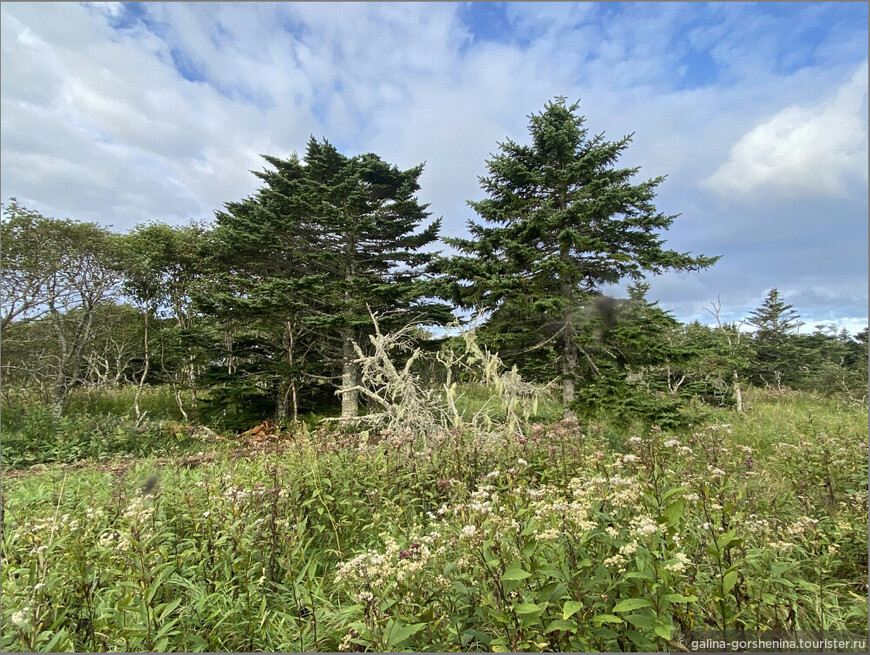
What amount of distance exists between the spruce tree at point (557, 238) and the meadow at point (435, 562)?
4901 mm

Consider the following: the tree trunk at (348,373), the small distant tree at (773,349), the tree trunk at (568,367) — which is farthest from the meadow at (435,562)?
the small distant tree at (773,349)

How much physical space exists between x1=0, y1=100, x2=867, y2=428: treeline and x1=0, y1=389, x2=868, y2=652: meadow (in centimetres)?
301

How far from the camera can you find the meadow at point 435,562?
1.44m

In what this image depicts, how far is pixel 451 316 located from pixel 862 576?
9.07 meters

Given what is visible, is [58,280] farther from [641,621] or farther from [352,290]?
[641,621]

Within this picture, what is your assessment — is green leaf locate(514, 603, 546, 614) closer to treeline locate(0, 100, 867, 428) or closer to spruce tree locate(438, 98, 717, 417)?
treeline locate(0, 100, 867, 428)

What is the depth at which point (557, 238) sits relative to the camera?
311 inches

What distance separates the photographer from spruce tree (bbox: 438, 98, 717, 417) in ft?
25.5

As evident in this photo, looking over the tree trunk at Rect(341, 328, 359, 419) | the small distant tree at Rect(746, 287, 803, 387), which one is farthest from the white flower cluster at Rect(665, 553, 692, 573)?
the small distant tree at Rect(746, 287, 803, 387)

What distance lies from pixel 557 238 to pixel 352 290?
5.81 metres

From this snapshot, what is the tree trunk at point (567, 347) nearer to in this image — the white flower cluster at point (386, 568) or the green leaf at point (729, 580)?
the green leaf at point (729, 580)

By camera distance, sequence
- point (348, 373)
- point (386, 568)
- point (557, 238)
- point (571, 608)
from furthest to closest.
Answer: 1. point (348, 373)
2. point (557, 238)
3. point (386, 568)
4. point (571, 608)

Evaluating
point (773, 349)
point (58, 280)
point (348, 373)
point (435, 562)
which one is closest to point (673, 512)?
point (435, 562)

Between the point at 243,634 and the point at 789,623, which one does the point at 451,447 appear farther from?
the point at 789,623
